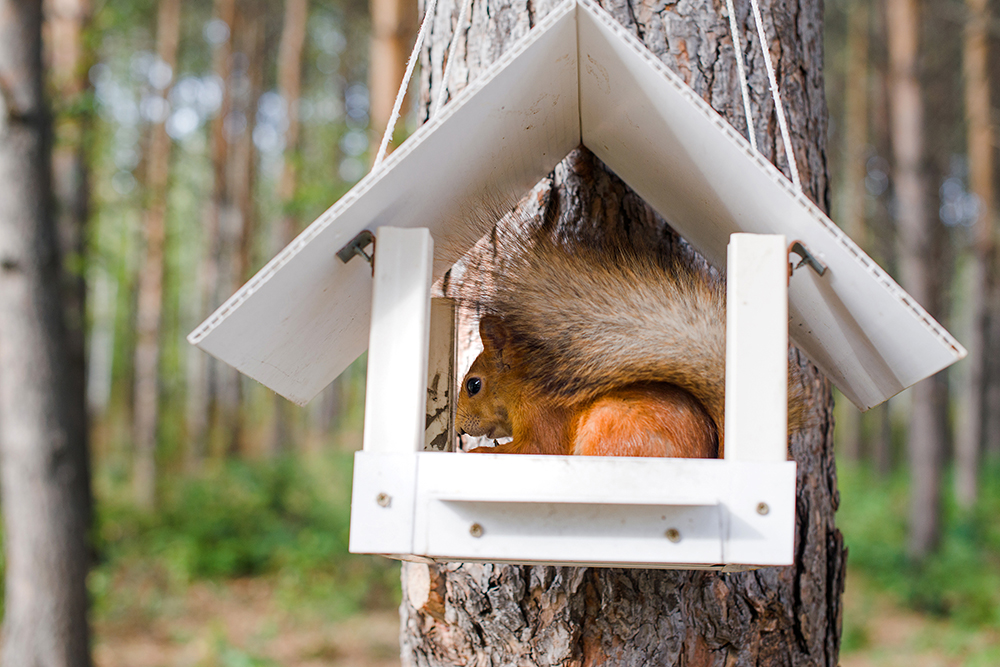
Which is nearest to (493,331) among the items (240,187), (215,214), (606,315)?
(606,315)

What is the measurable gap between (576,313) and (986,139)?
8.76m

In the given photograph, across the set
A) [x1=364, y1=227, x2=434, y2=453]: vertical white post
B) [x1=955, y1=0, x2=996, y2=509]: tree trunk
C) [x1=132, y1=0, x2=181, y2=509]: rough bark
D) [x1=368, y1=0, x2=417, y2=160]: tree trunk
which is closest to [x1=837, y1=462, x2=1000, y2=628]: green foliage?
[x1=955, y1=0, x2=996, y2=509]: tree trunk

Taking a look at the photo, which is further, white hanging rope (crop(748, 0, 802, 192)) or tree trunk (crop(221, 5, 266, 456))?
tree trunk (crop(221, 5, 266, 456))

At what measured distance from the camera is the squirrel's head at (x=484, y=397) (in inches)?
60.2

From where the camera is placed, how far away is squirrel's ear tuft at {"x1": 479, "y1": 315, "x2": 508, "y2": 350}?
4.81ft

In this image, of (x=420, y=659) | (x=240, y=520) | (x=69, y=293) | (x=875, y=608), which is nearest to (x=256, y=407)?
(x=240, y=520)

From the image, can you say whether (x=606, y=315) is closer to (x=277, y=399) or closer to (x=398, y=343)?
(x=398, y=343)

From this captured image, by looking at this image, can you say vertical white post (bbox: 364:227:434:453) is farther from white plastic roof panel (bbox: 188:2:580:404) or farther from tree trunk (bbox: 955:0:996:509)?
tree trunk (bbox: 955:0:996:509)

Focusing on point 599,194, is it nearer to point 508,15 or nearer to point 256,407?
point 508,15

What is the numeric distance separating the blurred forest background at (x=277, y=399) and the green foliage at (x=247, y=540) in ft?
0.09

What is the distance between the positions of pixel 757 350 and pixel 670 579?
677mm

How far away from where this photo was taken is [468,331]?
69.1 inches

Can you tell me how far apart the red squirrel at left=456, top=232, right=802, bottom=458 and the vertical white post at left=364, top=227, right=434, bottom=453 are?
0.76 ft

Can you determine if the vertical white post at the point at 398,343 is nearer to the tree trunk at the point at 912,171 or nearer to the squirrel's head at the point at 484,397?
the squirrel's head at the point at 484,397
